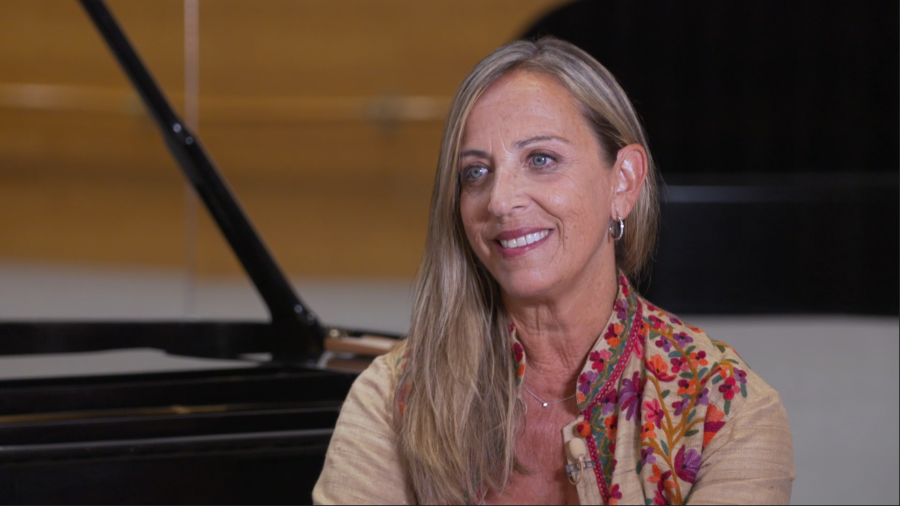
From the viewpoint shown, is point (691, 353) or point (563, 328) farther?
point (563, 328)

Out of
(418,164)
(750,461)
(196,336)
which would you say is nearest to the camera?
(750,461)

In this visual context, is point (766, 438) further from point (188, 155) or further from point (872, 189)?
point (872, 189)

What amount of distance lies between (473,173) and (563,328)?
278mm

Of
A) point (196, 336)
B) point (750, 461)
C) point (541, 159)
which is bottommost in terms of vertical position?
point (196, 336)

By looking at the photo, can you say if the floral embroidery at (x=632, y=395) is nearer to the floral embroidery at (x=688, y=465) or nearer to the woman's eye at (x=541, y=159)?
the floral embroidery at (x=688, y=465)

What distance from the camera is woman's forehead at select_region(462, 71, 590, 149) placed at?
1.28m

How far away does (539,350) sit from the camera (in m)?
1.38

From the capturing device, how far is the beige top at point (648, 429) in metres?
1.14

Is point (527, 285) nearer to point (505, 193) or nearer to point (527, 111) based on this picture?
point (505, 193)

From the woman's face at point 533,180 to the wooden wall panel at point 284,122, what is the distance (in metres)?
4.46

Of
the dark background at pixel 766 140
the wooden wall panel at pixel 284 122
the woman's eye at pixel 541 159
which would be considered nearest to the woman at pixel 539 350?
the woman's eye at pixel 541 159

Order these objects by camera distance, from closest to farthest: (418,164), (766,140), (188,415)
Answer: (188,415), (766,140), (418,164)

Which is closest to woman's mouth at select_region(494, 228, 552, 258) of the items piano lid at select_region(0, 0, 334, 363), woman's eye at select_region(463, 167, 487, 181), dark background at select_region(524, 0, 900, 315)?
woman's eye at select_region(463, 167, 487, 181)

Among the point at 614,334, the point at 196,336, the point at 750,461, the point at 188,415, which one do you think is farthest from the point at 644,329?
the point at 196,336
